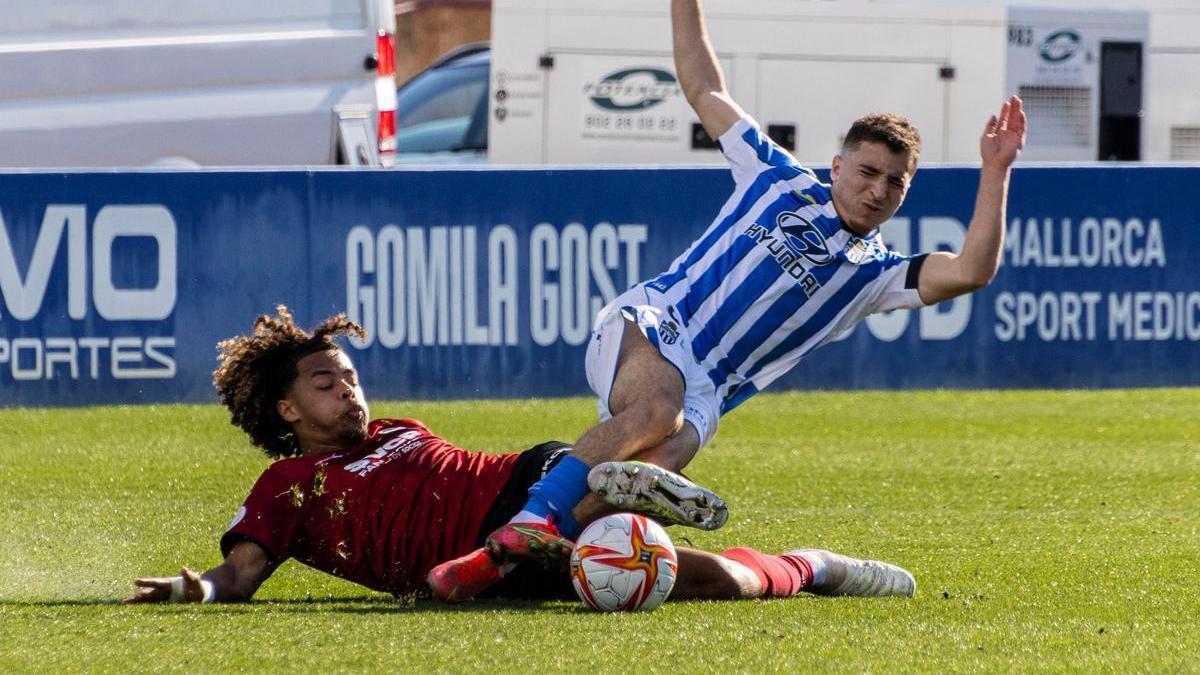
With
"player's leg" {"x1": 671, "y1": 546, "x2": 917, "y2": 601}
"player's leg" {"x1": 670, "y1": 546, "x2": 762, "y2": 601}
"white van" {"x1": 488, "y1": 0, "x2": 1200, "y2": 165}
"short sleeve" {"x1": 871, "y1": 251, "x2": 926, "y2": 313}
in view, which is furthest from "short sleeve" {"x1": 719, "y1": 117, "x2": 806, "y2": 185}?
"white van" {"x1": 488, "y1": 0, "x2": 1200, "y2": 165}

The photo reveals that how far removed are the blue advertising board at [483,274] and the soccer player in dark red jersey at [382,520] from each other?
6168mm

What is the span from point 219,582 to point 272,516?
0.25 metres

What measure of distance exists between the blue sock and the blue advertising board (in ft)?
21.9

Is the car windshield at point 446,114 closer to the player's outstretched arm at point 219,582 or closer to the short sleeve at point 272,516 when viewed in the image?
the short sleeve at point 272,516

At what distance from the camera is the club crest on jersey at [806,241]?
21.2ft

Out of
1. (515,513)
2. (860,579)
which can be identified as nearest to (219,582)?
(515,513)

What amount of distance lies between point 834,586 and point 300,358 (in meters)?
1.85

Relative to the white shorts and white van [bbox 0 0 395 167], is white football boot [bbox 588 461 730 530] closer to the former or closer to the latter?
the white shorts

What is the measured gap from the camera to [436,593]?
222 inches

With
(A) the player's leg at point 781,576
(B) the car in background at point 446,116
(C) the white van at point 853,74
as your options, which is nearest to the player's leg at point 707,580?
(A) the player's leg at point 781,576

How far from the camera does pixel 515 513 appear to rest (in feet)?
19.6

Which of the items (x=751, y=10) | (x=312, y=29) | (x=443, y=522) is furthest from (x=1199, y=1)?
(x=443, y=522)

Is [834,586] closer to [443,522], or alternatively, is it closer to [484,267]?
[443,522]

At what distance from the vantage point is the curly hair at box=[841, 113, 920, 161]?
6328 mm
